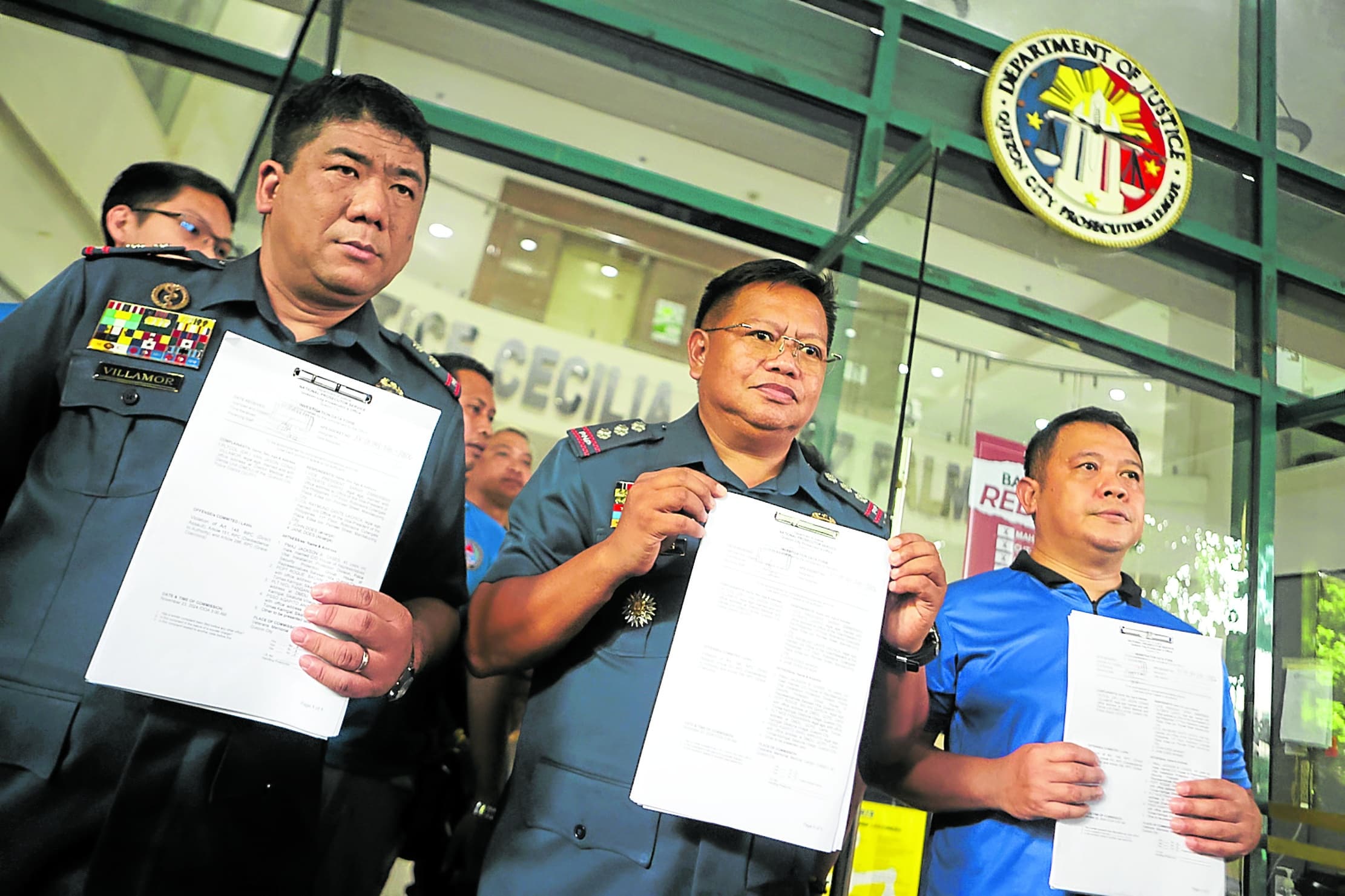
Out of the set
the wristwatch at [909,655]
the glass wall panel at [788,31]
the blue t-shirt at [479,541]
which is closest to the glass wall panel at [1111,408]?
Result: the glass wall panel at [788,31]

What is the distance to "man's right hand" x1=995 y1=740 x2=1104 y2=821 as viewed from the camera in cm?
151

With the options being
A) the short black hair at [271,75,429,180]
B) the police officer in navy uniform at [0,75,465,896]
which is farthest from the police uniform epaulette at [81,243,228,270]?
the short black hair at [271,75,429,180]

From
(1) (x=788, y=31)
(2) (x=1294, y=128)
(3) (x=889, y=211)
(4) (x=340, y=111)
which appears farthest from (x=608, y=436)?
(2) (x=1294, y=128)

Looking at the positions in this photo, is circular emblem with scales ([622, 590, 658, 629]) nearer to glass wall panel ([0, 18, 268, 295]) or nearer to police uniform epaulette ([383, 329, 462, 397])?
police uniform epaulette ([383, 329, 462, 397])

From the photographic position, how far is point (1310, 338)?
13.7 feet

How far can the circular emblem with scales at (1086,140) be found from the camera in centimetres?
382

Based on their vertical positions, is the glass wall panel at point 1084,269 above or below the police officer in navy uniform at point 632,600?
above

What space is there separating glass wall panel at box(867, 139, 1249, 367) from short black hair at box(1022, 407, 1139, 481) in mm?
1648

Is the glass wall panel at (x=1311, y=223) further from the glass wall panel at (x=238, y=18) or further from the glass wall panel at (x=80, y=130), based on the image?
the glass wall panel at (x=80, y=130)

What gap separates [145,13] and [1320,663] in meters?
4.82

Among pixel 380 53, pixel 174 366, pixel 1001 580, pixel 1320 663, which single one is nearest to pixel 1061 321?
pixel 1320 663

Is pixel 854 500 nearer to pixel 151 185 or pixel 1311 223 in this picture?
pixel 151 185

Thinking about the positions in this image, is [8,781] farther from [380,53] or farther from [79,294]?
[380,53]

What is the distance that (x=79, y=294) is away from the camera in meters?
1.22
